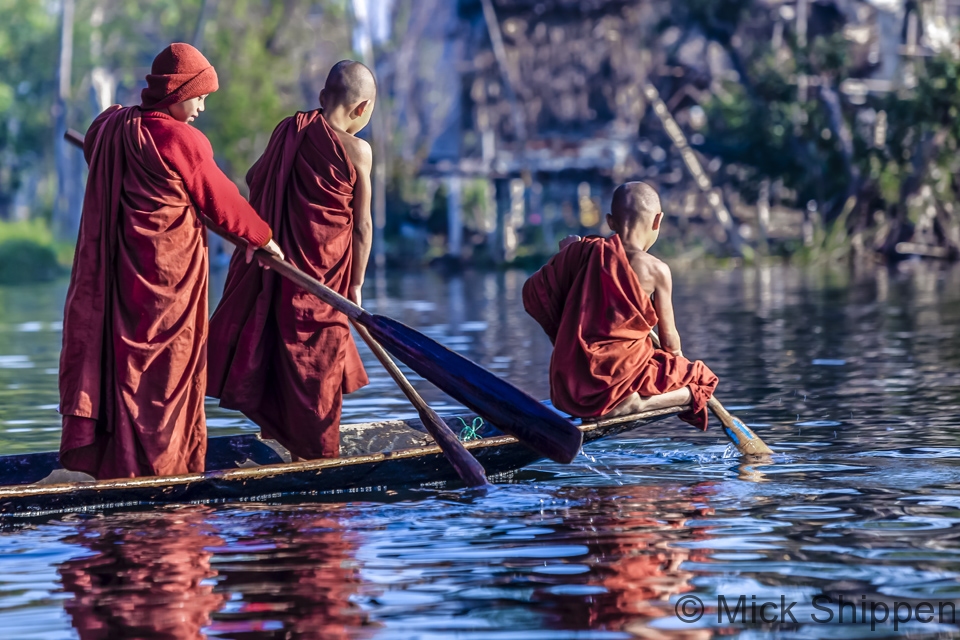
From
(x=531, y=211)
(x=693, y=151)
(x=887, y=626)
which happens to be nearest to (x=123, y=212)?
(x=887, y=626)

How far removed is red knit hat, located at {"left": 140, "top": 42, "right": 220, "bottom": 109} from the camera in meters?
6.23

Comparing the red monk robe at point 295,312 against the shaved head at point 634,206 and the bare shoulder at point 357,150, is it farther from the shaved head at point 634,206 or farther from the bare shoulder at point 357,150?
the shaved head at point 634,206

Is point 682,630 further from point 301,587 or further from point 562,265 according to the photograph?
point 562,265

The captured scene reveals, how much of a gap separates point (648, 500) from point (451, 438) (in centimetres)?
100

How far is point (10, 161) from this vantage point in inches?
2148

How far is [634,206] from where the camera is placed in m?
7.46

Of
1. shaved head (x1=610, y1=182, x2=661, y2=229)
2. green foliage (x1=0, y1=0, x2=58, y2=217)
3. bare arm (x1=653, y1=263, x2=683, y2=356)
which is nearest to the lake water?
bare arm (x1=653, y1=263, x2=683, y2=356)

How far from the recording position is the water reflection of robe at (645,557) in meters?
4.70

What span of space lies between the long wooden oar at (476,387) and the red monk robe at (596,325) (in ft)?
2.04

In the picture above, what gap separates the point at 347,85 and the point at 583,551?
2.58 m

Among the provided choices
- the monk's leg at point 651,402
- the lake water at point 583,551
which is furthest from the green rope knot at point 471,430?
the monk's leg at point 651,402

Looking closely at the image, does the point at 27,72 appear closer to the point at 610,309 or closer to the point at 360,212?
the point at 360,212

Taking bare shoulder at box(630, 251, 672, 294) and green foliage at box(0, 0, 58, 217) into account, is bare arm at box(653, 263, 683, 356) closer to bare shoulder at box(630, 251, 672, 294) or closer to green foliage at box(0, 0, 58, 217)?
bare shoulder at box(630, 251, 672, 294)

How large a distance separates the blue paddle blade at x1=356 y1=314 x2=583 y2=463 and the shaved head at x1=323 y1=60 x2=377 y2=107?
103 cm
